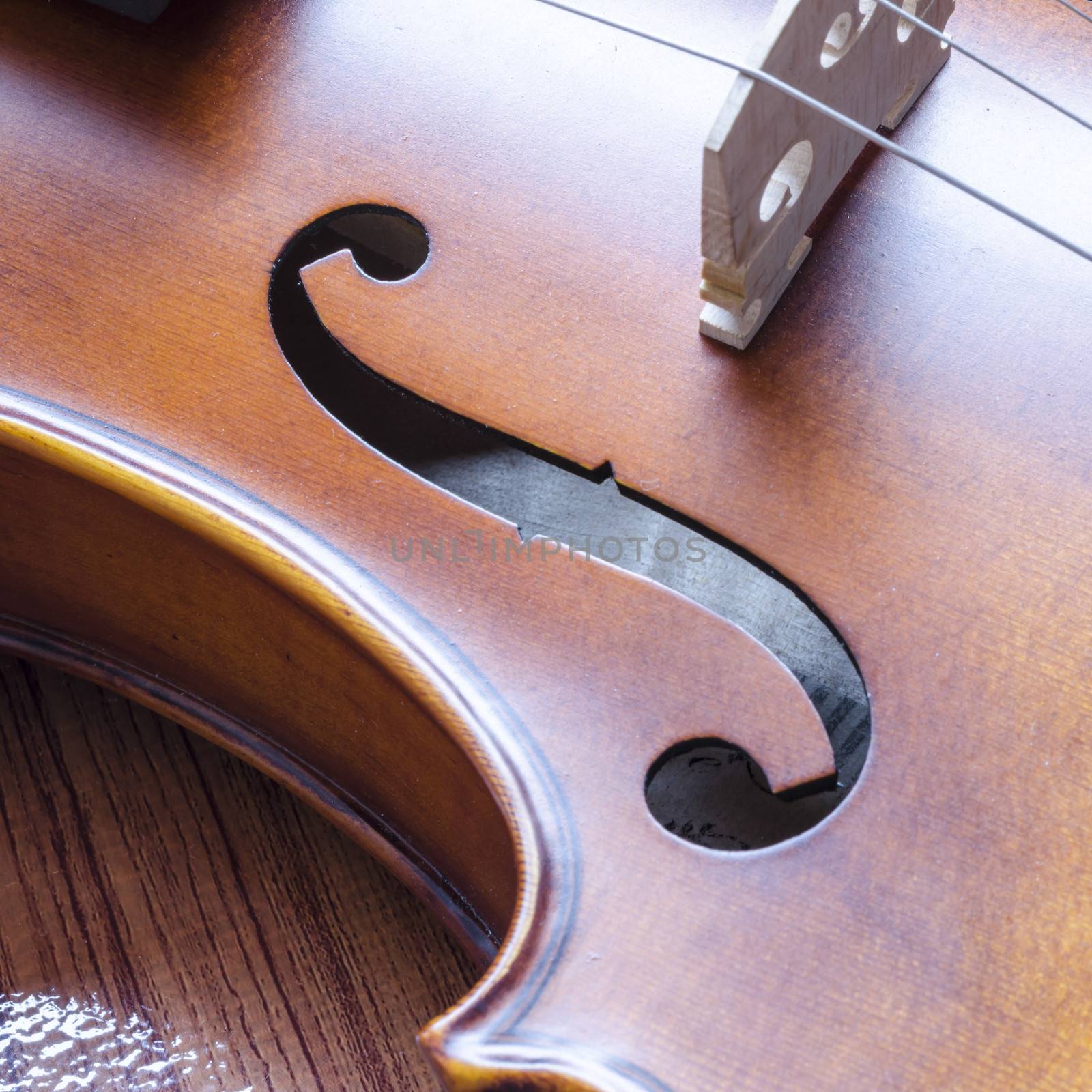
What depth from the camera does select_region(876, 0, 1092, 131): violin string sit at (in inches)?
27.6

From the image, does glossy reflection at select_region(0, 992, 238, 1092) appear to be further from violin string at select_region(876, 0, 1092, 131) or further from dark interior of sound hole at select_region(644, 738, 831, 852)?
violin string at select_region(876, 0, 1092, 131)

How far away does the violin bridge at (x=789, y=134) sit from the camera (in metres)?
0.60

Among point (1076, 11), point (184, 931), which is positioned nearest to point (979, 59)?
point (1076, 11)

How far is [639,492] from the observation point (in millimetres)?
673

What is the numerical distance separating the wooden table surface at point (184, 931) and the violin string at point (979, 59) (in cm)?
67

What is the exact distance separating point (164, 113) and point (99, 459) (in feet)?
0.94

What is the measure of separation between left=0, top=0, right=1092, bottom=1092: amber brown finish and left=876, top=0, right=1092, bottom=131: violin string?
0.02 metres

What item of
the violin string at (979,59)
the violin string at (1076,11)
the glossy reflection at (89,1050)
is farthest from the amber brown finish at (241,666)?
the violin string at (1076,11)

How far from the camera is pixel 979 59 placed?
0.73 meters

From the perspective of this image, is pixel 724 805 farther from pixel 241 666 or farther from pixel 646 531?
pixel 241 666

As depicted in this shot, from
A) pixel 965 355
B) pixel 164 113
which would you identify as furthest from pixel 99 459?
pixel 965 355

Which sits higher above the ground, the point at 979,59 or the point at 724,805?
the point at 979,59

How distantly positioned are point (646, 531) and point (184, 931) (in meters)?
0.45

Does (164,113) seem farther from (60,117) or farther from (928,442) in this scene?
(928,442)
